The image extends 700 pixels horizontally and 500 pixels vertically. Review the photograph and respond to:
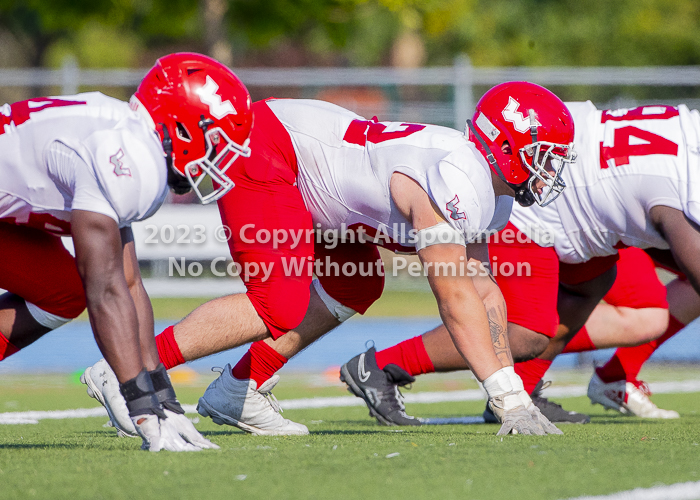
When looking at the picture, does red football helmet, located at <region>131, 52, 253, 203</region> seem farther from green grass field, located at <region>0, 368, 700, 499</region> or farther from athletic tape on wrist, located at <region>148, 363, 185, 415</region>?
green grass field, located at <region>0, 368, 700, 499</region>

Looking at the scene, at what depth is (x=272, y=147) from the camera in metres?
4.01

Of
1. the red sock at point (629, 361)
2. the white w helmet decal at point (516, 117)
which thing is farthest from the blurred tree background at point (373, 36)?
the white w helmet decal at point (516, 117)

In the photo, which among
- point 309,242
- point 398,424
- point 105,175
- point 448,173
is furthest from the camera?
point 398,424

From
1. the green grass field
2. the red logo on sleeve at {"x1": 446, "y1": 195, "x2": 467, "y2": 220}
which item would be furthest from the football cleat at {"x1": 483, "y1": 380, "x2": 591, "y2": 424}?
the red logo on sleeve at {"x1": 446, "y1": 195, "x2": 467, "y2": 220}

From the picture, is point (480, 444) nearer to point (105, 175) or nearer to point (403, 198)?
point (403, 198)

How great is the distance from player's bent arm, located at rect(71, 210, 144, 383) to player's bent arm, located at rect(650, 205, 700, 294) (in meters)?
2.18

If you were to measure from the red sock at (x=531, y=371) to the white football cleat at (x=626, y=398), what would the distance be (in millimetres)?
548

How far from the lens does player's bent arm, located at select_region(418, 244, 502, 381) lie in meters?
3.59

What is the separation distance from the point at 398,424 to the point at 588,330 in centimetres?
127

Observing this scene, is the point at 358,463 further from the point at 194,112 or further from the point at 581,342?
the point at 581,342

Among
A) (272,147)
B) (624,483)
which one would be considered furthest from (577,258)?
(624,483)

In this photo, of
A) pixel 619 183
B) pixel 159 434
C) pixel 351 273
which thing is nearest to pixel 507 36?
pixel 619 183

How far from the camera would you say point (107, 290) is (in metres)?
3.01

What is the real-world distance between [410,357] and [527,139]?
1.24 metres
